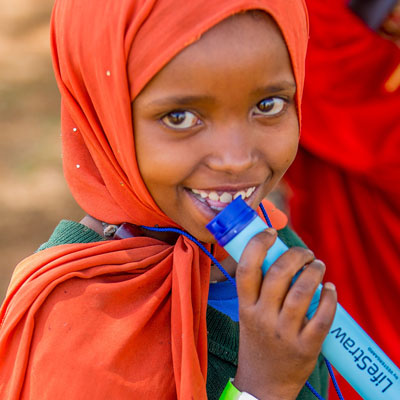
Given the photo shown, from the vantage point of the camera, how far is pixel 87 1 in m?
1.15

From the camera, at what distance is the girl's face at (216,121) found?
1056 mm

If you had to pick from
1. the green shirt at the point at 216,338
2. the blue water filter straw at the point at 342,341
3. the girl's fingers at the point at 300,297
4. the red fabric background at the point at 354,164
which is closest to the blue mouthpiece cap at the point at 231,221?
the blue water filter straw at the point at 342,341

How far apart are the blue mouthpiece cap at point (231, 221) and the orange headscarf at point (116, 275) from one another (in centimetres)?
14

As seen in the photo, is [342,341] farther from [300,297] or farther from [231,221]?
[231,221]

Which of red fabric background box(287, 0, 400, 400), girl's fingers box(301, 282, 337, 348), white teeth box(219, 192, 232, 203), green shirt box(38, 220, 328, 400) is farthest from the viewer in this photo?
red fabric background box(287, 0, 400, 400)

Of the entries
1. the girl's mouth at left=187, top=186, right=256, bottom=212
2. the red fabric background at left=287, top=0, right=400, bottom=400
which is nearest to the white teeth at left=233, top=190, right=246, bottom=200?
the girl's mouth at left=187, top=186, right=256, bottom=212

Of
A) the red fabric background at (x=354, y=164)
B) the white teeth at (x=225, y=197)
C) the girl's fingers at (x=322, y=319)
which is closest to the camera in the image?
the girl's fingers at (x=322, y=319)

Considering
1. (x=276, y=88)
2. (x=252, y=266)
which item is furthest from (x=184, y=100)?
(x=252, y=266)

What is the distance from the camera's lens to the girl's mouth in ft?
3.73

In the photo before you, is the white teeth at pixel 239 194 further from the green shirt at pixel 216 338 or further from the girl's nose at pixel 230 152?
the green shirt at pixel 216 338

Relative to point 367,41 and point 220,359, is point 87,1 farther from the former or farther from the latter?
point 367,41

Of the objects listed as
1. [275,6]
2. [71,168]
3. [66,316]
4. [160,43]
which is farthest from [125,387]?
[275,6]

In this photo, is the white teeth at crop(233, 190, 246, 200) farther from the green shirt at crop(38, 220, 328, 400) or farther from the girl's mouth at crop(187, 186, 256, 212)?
the green shirt at crop(38, 220, 328, 400)

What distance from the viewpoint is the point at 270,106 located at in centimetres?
115
